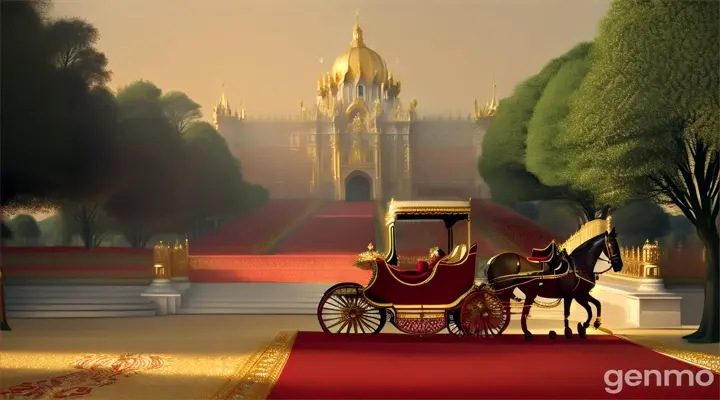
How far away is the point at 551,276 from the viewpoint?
927cm

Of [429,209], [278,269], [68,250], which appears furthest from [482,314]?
[68,250]

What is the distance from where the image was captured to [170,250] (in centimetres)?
1416

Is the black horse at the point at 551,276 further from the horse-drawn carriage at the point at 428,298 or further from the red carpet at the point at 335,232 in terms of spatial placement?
the red carpet at the point at 335,232

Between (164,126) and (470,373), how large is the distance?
1059cm

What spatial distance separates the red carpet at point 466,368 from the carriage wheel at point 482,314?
0.63 ft

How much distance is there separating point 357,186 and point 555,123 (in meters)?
4.80

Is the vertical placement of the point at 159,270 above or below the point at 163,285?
above

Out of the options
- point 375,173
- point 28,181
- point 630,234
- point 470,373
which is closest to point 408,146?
point 375,173

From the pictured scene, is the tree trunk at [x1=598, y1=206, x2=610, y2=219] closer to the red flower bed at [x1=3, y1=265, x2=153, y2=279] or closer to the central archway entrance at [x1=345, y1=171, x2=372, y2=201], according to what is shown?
the central archway entrance at [x1=345, y1=171, x2=372, y2=201]

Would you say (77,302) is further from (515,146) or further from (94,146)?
(515,146)

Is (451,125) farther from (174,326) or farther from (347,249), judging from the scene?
(174,326)

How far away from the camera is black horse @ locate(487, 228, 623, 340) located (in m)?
9.30

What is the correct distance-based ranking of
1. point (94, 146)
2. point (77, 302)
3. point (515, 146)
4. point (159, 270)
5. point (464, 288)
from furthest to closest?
point (515, 146), point (94, 146), point (159, 270), point (77, 302), point (464, 288)

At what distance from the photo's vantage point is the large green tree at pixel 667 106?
10.1 m
